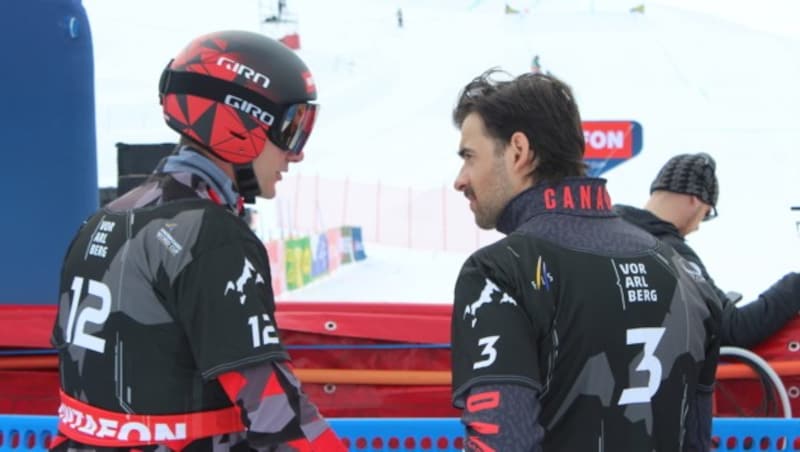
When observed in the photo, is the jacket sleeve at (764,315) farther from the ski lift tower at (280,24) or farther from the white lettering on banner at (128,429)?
the ski lift tower at (280,24)

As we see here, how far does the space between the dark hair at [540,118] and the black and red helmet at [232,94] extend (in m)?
0.45

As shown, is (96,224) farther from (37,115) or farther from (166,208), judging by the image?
(37,115)

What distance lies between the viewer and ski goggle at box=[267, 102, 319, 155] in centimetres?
191

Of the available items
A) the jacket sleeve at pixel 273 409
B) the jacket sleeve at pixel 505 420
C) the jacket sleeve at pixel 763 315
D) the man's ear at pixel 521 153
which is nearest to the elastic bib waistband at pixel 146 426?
the jacket sleeve at pixel 273 409

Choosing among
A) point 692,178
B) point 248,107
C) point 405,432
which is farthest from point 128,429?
point 692,178

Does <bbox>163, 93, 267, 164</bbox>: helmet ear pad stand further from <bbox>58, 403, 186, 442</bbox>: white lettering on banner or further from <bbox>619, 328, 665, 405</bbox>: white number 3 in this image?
<bbox>619, 328, 665, 405</bbox>: white number 3

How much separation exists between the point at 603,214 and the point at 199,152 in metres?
0.84

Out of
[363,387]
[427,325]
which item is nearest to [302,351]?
[363,387]

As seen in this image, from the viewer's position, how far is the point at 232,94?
1.84 meters

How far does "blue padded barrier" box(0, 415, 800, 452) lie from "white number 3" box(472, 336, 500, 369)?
110 cm

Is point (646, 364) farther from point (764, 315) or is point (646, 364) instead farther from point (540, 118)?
point (764, 315)

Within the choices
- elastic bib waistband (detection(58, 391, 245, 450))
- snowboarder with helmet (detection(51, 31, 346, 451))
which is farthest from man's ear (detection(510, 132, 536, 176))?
elastic bib waistband (detection(58, 391, 245, 450))

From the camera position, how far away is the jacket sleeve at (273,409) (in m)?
1.61

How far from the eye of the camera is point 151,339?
1662 millimetres
